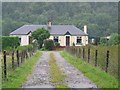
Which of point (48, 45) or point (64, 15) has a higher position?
point (64, 15)

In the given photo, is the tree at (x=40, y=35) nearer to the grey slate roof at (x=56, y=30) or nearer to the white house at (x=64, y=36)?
the white house at (x=64, y=36)

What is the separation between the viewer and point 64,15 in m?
111

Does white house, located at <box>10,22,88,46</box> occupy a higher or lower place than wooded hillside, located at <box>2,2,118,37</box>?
lower

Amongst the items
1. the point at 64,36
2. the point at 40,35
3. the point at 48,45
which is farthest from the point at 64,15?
the point at 48,45

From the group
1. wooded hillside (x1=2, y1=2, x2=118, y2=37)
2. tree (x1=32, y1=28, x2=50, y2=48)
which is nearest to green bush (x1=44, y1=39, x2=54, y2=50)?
tree (x1=32, y1=28, x2=50, y2=48)

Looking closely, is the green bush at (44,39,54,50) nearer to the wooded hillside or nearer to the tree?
the tree

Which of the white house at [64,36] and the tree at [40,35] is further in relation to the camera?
the white house at [64,36]

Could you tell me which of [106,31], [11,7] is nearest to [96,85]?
[11,7]

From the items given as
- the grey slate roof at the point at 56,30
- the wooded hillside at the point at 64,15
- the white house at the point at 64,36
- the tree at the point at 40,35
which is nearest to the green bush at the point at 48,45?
the tree at the point at 40,35

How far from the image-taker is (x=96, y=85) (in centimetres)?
1302

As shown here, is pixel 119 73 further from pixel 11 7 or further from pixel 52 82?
pixel 11 7

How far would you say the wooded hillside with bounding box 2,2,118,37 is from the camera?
315ft

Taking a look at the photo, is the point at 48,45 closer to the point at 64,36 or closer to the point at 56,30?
the point at 64,36

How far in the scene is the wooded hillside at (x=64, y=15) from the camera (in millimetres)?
96062
